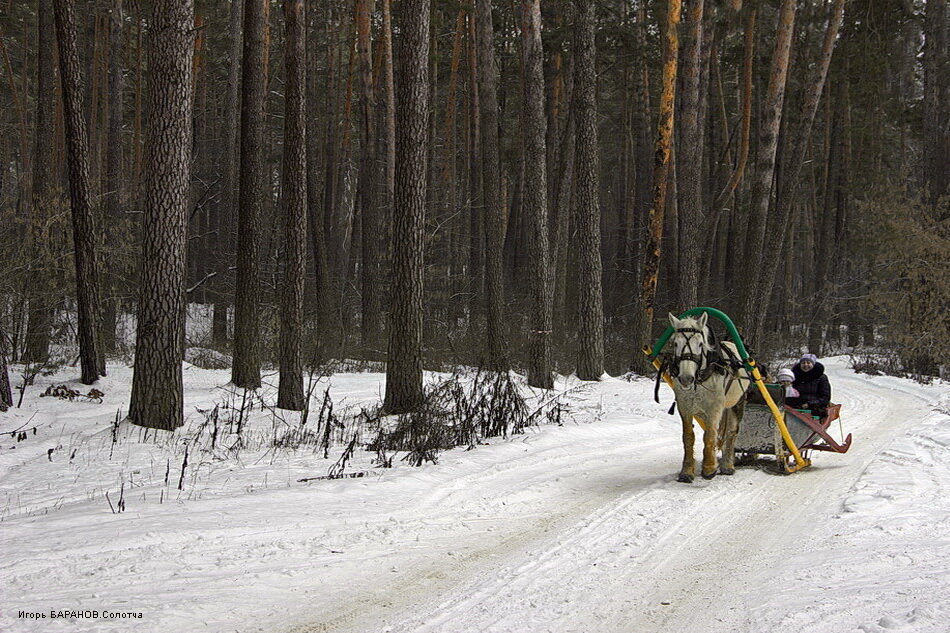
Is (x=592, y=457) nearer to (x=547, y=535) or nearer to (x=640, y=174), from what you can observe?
(x=547, y=535)

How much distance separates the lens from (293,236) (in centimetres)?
1253

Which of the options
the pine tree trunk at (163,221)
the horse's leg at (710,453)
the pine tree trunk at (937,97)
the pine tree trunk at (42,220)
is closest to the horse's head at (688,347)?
the horse's leg at (710,453)

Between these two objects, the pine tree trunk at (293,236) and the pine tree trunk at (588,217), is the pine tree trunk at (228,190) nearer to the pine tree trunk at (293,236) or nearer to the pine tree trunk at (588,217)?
the pine tree trunk at (293,236)

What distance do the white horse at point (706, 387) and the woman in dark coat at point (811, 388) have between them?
6.69ft

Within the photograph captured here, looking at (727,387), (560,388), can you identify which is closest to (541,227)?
(560,388)

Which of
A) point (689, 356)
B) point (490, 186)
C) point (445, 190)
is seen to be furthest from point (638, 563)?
point (445, 190)

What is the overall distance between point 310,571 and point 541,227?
11.6 metres

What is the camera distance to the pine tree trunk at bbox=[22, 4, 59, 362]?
13.6 m

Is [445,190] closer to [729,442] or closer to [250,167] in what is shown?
[250,167]

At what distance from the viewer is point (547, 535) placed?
585 cm

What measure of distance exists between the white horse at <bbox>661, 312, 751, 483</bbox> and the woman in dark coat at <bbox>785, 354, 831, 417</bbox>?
2.04 metres

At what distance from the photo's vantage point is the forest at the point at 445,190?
37.1 feet

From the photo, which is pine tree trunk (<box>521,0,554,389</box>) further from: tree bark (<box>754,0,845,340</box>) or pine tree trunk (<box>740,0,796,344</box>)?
tree bark (<box>754,0,845,340</box>)

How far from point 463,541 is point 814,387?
6490 mm
